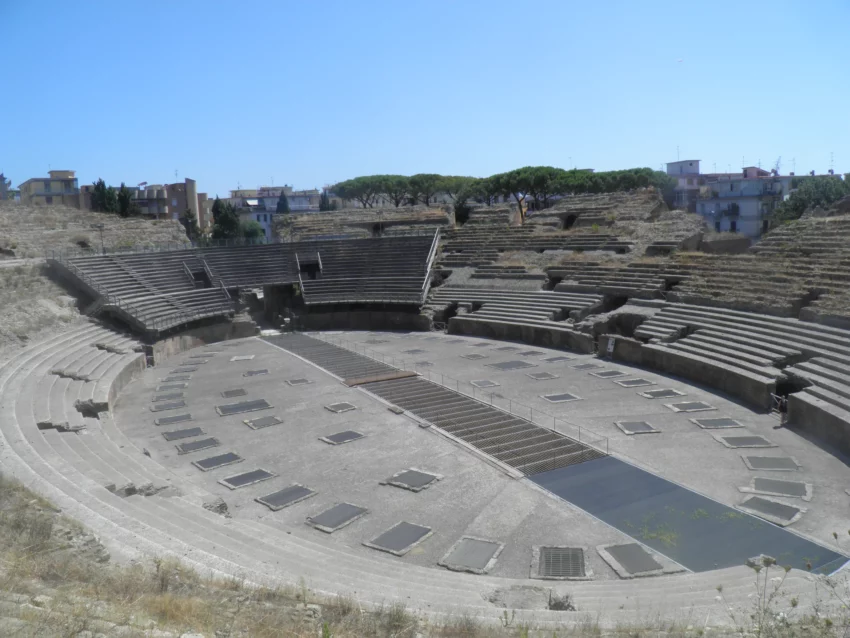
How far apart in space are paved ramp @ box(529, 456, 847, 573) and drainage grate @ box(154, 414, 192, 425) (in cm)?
911

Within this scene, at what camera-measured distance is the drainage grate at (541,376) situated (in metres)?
19.8

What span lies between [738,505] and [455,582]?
17.7 ft

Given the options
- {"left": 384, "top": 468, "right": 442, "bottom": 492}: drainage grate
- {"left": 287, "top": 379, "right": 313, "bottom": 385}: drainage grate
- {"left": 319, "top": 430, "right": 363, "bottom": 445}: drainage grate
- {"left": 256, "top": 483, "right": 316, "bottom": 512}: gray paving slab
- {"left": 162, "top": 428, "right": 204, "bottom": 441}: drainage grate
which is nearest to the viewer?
{"left": 256, "top": 483, "right": 316, "bottom": 512}: gray paving slab

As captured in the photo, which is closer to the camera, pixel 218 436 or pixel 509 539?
pixel 509 539

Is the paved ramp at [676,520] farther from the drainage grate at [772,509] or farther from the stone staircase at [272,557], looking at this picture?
the stone staircase at [272,557]

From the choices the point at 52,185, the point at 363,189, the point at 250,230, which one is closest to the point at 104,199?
the point at 250,230

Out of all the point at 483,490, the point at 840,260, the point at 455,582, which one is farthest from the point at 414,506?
the point at 840,260

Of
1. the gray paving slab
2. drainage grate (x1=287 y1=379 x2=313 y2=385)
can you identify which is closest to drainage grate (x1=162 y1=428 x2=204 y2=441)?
the gray paving slab

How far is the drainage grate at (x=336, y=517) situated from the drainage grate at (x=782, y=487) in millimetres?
6961

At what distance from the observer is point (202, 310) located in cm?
2778

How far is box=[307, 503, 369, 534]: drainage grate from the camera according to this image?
35.0ft

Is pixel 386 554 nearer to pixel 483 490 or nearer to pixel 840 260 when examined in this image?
pixel 483 490

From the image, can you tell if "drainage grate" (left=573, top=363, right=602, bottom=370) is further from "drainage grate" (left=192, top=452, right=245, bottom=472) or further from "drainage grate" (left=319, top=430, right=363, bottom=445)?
"drainage grate" (left=192, top=452, right=245, bottom=472)

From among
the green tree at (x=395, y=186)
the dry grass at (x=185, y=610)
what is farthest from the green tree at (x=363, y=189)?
the dry grass at (x=185, y=610)
